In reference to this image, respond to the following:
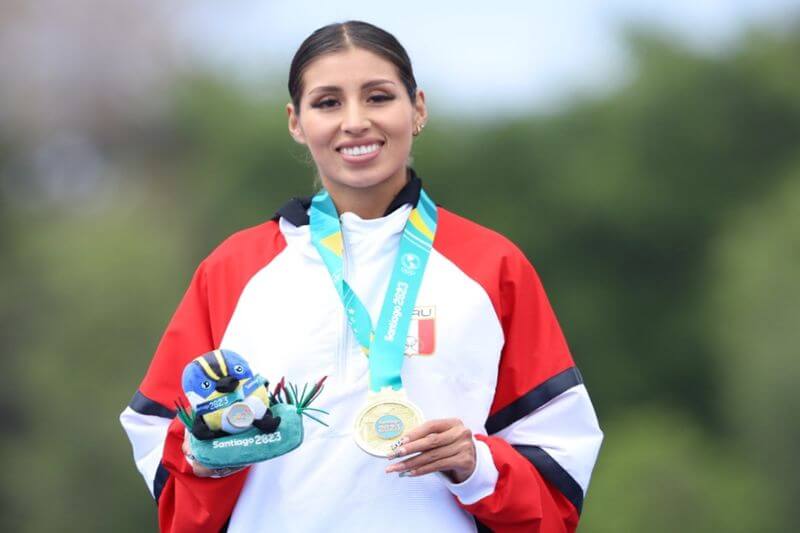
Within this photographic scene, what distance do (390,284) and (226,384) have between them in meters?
0.47

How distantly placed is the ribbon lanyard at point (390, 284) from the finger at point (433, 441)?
184mm

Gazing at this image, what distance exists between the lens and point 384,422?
9.12 ft

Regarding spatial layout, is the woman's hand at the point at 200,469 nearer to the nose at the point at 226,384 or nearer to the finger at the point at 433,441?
the nose at the point at 226,384

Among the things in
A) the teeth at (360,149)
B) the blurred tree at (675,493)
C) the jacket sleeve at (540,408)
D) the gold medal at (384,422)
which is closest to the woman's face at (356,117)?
the teeth at (360,149)

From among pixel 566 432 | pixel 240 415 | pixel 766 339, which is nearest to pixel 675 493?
pixel 766 339

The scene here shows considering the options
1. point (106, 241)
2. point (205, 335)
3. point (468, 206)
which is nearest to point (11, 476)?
point (106, 241)

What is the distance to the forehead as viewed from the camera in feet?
10.0

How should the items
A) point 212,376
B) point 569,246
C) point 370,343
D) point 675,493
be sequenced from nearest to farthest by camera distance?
point 212,376 → point 370,343 → point 675,493 → point 569,246

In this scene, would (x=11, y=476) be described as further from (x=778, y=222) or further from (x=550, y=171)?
(x=778, y=222)

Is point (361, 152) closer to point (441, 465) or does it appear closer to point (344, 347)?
point (344, 347)

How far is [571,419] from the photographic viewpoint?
3084mm

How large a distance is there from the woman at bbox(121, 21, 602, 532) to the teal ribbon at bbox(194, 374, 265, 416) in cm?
17

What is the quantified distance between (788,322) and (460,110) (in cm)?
512

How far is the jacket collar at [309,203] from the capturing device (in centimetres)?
315
